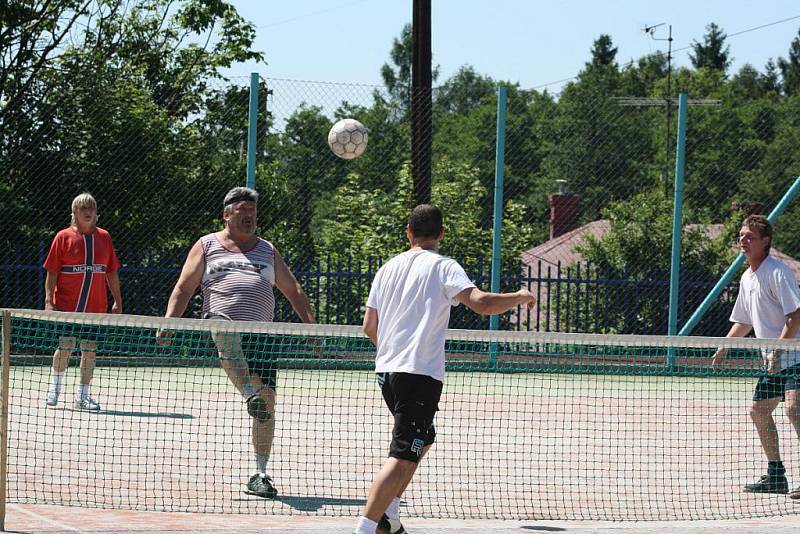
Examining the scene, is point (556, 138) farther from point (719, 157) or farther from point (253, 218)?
point (253, 218)

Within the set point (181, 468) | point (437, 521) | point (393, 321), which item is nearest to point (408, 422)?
point (393, 321)

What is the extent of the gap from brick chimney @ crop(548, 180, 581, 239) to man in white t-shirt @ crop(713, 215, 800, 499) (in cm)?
3192

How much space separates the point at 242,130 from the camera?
1556cm

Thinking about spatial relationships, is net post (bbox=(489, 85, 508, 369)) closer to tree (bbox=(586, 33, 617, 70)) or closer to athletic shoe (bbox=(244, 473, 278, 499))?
athletic shoe (bbox=(244, 473, 278, 499))

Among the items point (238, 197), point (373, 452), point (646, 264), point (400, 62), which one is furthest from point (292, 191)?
point (400, 62)

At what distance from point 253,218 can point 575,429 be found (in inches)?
167

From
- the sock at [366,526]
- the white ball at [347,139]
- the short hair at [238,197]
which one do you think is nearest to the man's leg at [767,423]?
the sock at [366,526]

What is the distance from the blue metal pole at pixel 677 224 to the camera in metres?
16.1

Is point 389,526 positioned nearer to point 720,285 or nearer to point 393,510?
Answer: point 393,510

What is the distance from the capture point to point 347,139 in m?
14.0

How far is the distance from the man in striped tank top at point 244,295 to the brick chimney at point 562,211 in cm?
3287

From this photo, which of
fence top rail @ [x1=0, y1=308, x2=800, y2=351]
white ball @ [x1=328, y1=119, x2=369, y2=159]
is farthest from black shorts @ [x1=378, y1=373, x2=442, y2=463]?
white ball @ [x1=328, y1=119, x2=369, y2=159]

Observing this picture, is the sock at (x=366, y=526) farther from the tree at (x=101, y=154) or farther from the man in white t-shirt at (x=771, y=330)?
the tree at (x=101, y=154)

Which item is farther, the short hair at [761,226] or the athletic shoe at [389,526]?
the short hair at [761,226]
